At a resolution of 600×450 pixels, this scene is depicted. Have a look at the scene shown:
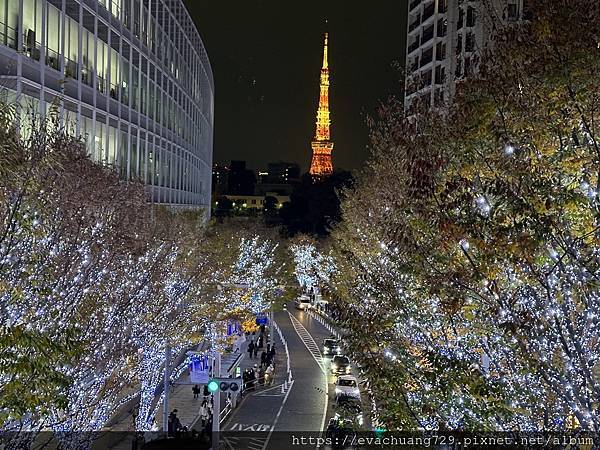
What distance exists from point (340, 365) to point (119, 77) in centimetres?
1435

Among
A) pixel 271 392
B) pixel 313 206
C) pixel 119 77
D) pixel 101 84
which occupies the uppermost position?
pixel 119 77

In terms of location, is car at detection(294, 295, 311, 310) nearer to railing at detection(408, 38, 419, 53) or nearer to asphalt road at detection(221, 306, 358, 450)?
asphalt road at detection(221, 306, 358, 450)

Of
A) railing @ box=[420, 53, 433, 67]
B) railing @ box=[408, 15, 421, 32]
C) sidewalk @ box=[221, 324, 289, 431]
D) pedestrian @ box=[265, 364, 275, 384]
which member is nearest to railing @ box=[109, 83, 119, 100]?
pedestrian @ box=[265, 364, 275, 384]

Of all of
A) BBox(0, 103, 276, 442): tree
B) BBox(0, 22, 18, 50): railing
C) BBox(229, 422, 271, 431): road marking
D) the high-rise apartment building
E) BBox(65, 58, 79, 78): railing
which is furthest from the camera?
the high-rise apartment building

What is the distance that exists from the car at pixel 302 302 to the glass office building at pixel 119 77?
A: 38.2 feet

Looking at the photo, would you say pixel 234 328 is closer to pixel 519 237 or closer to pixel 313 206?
pixel 519 237

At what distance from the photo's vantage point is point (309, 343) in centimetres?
3272

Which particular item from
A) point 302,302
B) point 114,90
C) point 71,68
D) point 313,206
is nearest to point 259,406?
point 71,68

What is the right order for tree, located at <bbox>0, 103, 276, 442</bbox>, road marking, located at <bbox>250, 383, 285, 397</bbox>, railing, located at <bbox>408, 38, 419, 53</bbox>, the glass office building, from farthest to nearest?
railing, located at <bbox>408, 38, 419, 53</bbox> → road marking, located at <bbox>250, 383, 285, 397</bbox> → the glass office building → tree, located at <bbox>0, 103, 276, 442</bbox>

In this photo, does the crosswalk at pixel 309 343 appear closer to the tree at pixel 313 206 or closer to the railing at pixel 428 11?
the tree at pixel 313 206

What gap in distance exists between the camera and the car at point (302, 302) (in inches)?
1891

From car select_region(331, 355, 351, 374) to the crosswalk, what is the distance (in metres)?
0.71

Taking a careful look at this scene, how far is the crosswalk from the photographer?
1098 inches

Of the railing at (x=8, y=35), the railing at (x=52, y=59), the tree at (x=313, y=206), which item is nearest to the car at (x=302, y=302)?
the tree at (x=313, y=206)
